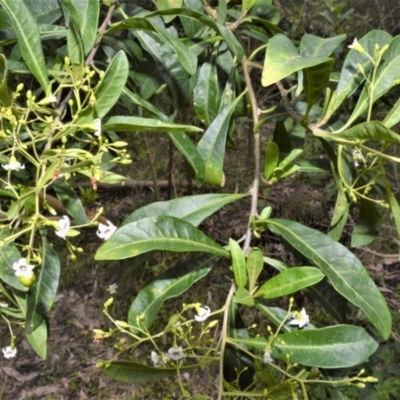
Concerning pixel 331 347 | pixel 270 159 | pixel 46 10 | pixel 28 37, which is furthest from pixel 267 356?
pixel 46 10

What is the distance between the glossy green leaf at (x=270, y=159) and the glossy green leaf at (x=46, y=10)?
50cm

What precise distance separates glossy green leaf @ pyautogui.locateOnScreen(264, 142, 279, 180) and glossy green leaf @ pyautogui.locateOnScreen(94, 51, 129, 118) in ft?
0.88

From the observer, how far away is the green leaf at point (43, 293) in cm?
82

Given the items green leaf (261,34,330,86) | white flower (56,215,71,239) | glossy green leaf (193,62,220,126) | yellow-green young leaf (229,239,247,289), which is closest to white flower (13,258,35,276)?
white flower (56,215,71,239)

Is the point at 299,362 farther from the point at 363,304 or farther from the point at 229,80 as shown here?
the point at 229,80

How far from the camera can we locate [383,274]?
9.05 feet

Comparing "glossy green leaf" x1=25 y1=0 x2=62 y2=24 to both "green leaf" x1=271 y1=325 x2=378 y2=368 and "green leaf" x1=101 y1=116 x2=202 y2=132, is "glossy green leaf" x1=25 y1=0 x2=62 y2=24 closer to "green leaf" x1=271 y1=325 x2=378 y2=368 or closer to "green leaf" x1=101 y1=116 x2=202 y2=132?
"green leaf" x1=101 y1=116 x2=202 y2=132

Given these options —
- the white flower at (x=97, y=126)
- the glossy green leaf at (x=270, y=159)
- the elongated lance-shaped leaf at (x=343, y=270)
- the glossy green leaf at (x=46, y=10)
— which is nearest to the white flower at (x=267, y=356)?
the elongated lance-shaped leaf at (x=343, y=270)

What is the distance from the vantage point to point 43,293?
83 centimetres

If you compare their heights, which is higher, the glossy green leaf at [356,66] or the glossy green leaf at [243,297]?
the glossy green leaf at [356,66]

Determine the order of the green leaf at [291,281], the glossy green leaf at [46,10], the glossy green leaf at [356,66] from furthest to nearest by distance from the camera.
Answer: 1. the glossy green leaf at [46,10]
2. the glossy green leaf at [356,66]
3. the green leaf at [291,281]

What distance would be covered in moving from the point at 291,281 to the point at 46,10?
2.31ft

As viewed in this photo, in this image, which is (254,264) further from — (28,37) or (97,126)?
(28,37)

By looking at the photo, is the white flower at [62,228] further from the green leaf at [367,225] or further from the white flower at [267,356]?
the green leaf at [367,225]
